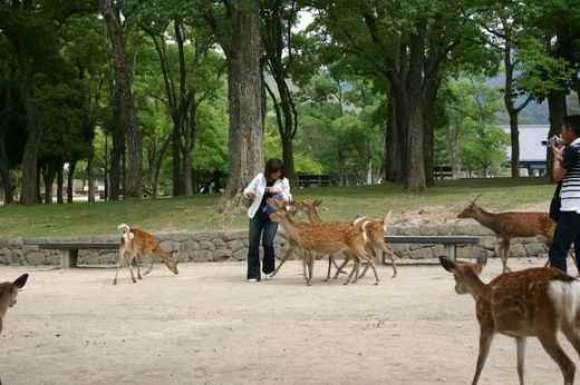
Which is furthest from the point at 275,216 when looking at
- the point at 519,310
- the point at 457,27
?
the point at 457,27

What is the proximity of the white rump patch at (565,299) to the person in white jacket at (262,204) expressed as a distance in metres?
8.21

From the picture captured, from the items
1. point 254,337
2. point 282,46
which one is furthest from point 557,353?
point 282,46

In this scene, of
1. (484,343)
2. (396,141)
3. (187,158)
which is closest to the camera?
(484,343)

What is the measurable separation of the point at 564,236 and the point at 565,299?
301cm

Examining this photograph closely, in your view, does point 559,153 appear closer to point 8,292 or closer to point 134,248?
point 8,292

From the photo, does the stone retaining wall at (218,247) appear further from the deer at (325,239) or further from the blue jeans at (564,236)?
the blue jeans at (564,236)

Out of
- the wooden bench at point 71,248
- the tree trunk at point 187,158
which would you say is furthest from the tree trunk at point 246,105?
the tree trunk at point 187,158

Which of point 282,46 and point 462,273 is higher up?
point 282,46

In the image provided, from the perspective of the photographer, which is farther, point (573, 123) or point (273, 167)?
point (273, 167)

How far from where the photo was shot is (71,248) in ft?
57.2

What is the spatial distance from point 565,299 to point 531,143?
75388 millimetres

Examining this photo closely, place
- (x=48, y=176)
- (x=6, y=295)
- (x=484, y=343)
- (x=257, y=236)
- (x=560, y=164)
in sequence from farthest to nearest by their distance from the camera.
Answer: (x=48, y=176), (x=257, y=236), (x=560, y=164), (x=6, y=295), (x=484, y=343)

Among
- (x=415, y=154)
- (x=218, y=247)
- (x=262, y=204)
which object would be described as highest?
(x=415, y=154)

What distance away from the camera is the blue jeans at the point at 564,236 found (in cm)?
823
